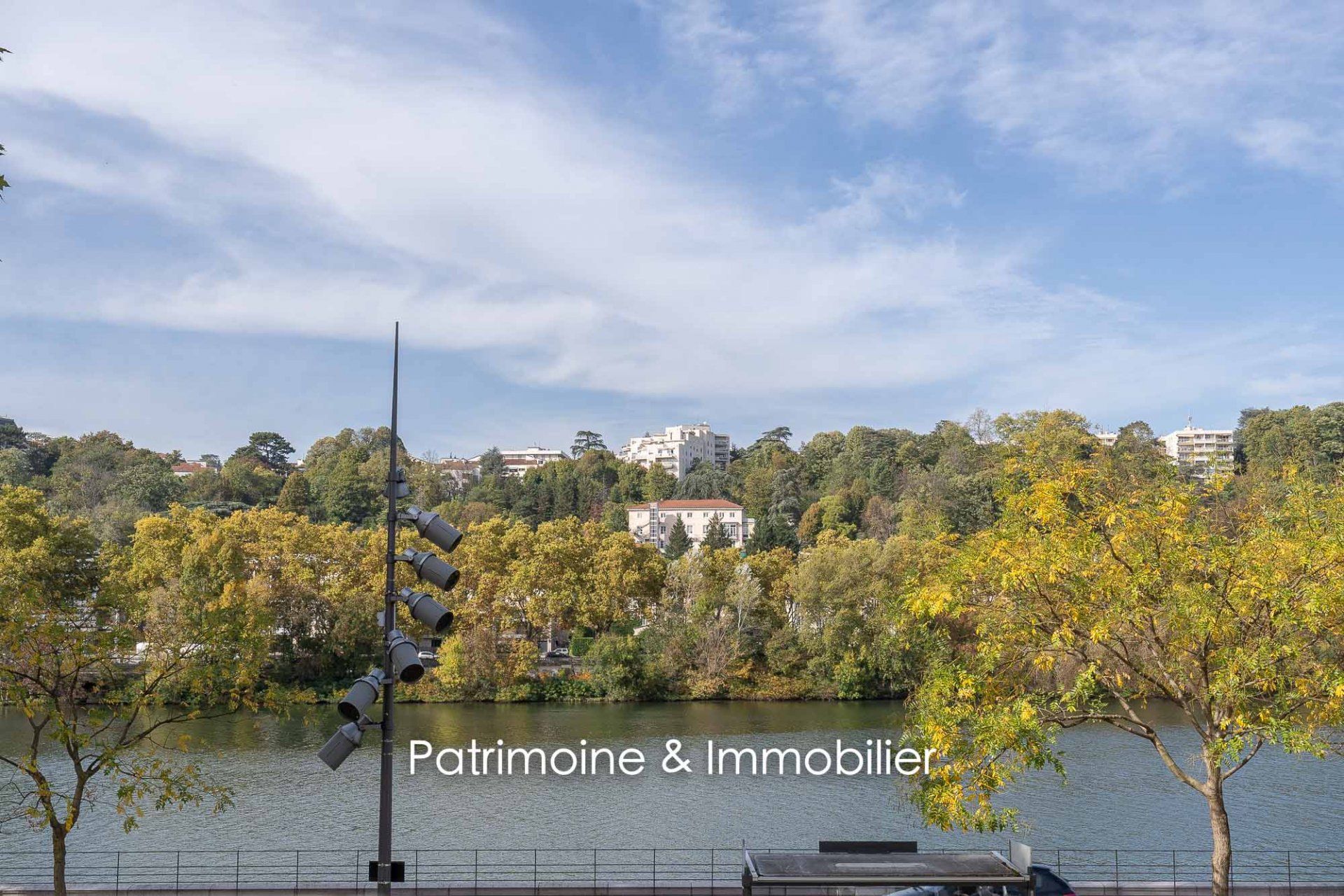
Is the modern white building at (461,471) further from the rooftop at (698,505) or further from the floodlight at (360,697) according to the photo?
the floodlight at (360,697)

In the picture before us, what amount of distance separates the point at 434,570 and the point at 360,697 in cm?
115

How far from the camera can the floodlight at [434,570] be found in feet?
26.8

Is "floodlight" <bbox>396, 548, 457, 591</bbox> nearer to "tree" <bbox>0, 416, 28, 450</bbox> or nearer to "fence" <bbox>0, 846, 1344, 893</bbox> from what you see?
"fence" <bbox>0, 846, 1344, 893</bbox>

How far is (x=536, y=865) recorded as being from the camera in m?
19.5

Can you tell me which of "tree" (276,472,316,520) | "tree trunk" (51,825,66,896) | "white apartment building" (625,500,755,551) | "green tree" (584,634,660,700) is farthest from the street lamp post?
"white apartment building" (625,500,755,551)

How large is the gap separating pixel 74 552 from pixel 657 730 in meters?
27.8

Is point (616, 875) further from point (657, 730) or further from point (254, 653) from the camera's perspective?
point (657, 730)

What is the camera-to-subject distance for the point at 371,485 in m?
96.0

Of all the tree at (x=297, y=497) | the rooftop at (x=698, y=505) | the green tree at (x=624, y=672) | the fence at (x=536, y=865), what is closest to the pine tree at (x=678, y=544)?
the rooftop at (x=698, y=505)

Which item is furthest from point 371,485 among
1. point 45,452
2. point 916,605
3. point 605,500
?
point 916,605

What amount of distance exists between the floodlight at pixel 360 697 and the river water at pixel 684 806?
1170 cm

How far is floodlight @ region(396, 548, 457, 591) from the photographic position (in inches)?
321

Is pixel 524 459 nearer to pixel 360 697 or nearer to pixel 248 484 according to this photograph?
pixel 248 484

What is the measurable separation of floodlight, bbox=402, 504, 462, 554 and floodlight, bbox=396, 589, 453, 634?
16.8 inches
